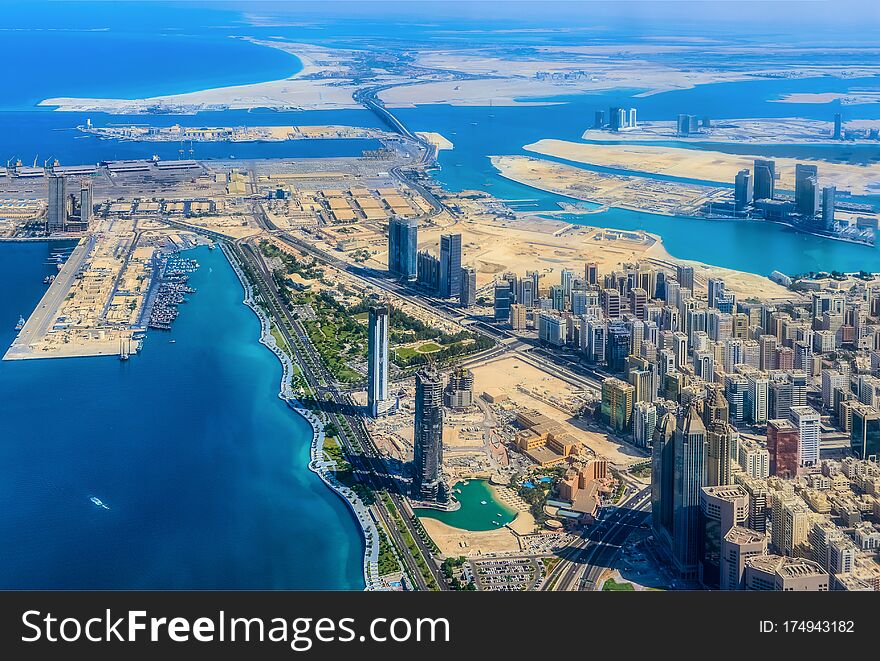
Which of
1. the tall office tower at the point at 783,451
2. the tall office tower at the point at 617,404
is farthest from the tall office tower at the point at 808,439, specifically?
the tall office tower at the point at 617,404

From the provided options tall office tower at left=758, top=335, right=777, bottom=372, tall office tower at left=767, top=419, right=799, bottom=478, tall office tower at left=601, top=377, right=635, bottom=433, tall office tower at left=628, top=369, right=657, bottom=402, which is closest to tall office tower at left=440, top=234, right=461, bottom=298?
tall office tower at left=758, top=335, right=777, bottom=372

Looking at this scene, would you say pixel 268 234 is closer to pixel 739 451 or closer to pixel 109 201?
pixel 109 201

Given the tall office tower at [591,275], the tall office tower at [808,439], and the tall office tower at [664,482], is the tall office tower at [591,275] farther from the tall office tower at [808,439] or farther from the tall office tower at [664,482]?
the tall office tower at [664,482]

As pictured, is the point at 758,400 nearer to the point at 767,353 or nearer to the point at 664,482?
the point at 767,353

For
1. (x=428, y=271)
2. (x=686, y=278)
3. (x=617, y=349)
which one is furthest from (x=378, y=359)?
(x=686, y=278)

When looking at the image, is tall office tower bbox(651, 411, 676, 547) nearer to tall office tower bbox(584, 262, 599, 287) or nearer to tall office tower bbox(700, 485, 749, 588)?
tall office tower bbox(700, 485, 749, 588)

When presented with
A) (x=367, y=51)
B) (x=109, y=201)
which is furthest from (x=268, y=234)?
(x=367, y=51)
